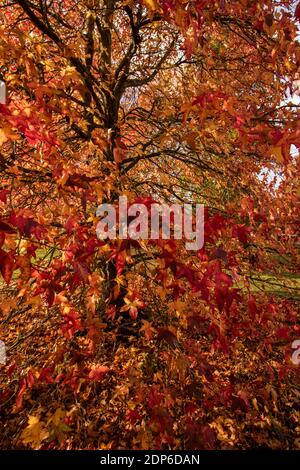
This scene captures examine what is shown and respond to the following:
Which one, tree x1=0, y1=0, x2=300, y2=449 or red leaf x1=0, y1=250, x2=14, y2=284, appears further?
tree x1=0, y1=0, x2=300, y2=449

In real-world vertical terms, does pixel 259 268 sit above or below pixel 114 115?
below

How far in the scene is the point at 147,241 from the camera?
2873mm

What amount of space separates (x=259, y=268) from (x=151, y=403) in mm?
2304

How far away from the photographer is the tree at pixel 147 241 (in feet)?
8.50

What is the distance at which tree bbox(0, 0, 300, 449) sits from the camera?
8.50 feet

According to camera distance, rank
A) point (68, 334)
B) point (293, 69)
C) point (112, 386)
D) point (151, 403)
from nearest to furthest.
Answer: point (68, 334) → point (151, 403) → point (293, 69) → point (112, 386)

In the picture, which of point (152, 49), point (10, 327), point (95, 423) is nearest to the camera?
point (95, 423)

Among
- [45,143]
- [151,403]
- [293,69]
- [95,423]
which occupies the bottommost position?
[95,423]

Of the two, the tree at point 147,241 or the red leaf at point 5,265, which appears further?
the tree at point 147,241

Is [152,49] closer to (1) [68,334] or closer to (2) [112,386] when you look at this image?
(1) [68,334]

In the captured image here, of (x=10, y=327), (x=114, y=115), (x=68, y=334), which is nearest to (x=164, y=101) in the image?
(x=114, y=115)

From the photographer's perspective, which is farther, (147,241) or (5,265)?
(147,241)

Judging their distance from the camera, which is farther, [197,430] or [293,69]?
[293,69]

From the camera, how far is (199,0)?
8.80 feet
